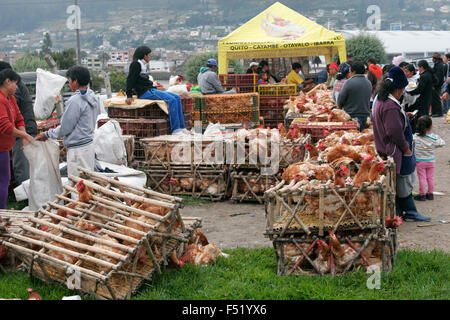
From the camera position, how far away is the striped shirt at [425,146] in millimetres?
7445

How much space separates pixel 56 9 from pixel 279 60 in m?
119

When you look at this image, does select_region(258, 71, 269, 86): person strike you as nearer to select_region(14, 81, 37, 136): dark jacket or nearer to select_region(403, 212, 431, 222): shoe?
select_region(14, 81, 37, 136): dark jacket

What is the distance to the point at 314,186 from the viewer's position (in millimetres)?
4781

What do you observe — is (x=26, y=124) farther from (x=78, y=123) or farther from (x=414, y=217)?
(x=414, y=217)

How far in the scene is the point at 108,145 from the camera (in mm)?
8203

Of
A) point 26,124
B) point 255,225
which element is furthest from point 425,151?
point 26,124

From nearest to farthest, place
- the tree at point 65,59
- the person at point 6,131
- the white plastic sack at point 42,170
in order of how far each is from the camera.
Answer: the person at point 6,131 → the white plastic sack at point 42,170 → the tree at point 65,59

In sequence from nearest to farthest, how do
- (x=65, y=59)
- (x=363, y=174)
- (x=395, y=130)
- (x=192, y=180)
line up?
(x=363, y=174) → (x=395, y=130) → (x=192, y=180) → (x=65, y=59)

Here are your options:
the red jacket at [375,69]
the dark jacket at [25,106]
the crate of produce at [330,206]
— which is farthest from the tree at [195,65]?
the crate of produce at [330,206]

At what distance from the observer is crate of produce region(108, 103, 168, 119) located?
391 inches

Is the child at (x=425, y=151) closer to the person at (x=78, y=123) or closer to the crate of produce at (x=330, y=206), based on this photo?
the crate of produce at (x=330, y=206)

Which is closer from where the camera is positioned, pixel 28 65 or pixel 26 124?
pixel 26 124

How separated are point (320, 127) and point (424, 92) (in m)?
3.14

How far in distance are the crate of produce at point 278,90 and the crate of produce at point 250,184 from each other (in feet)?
21.0
